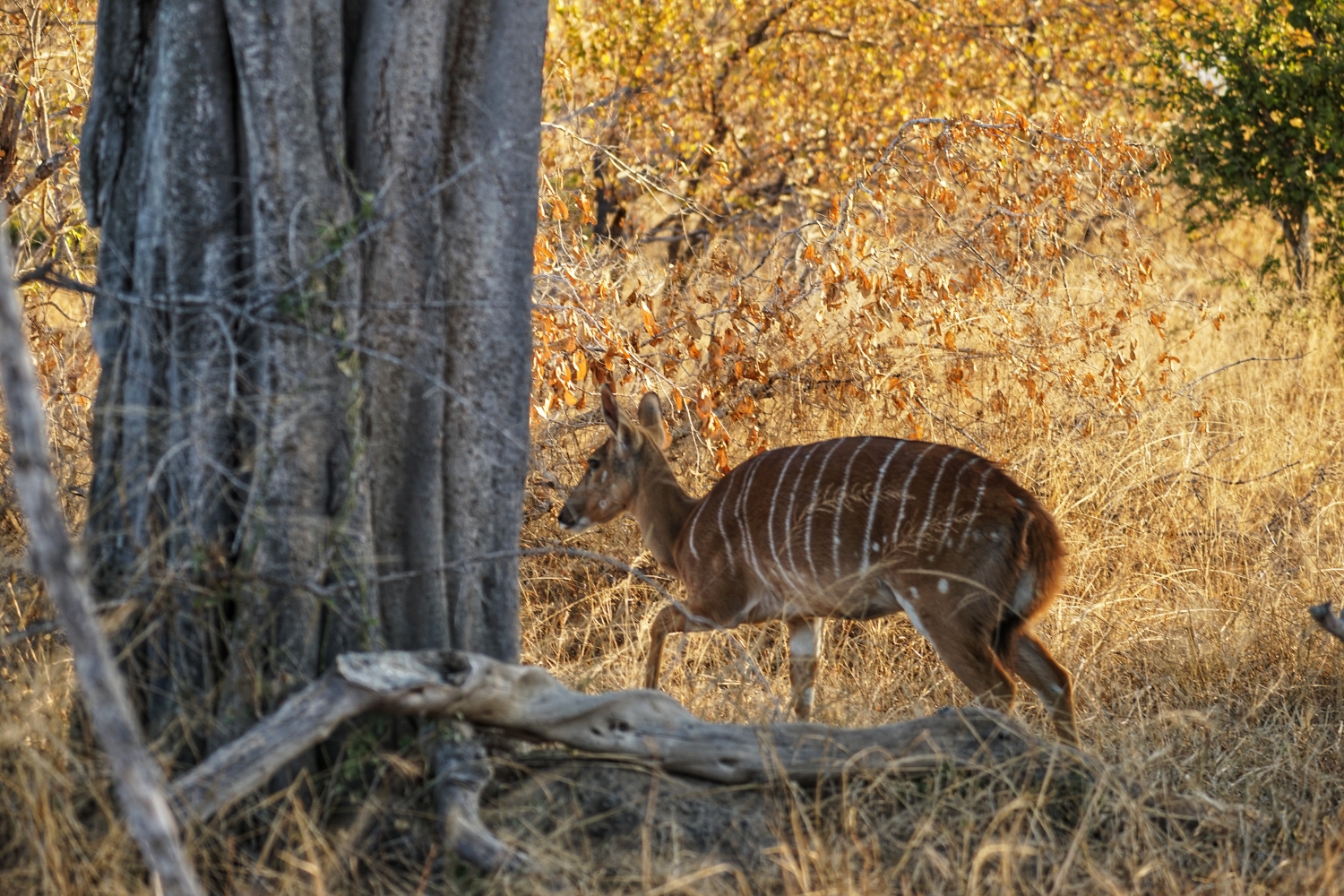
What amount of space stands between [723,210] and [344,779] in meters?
6.82

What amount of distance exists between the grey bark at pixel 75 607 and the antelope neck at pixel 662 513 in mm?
3404

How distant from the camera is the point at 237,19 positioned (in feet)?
9.50

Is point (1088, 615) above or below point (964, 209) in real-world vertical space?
below

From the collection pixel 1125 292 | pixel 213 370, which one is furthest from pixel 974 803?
pixel 1125 292

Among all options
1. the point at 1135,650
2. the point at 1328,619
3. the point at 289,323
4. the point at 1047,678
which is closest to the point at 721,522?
the point at 1047,678

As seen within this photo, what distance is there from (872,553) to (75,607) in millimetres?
2783

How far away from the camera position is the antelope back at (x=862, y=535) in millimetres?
4195

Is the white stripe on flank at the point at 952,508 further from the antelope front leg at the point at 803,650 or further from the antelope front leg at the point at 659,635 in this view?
the antelope front leg at the point at 659,635

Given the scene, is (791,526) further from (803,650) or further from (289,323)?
(289,323)

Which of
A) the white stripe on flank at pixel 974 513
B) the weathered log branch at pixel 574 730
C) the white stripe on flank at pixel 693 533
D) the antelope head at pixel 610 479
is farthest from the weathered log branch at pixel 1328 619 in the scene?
the antelope head at pixel 610 479

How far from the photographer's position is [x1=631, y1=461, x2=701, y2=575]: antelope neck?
5.40 meters

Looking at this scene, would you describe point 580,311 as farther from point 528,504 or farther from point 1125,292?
point 1125,292

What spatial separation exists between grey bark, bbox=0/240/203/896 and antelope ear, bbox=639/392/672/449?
3.61m

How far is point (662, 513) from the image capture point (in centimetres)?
542
